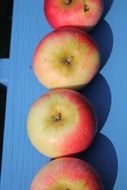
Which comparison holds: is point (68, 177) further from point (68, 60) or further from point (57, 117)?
point (68, 60)

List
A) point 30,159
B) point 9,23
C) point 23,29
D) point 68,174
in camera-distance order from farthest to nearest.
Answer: point 9,23, point 23,29, point 30,159, point 68,174

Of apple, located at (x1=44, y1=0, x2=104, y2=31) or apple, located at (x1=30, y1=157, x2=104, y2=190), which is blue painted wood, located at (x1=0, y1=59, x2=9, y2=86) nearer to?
apple, located at (x1=44, y1=0, x2=104, y2=31)

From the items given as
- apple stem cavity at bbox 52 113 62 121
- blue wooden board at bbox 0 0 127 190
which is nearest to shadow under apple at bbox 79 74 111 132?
blue wooden board at bbox 0 0 127 190

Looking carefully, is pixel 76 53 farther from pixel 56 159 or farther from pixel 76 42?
pixel 56 159

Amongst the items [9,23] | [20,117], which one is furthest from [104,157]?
[9,23]

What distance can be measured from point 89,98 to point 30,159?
177mm

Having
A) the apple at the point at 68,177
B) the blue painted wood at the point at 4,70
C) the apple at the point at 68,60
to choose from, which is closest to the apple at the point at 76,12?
the apple at the point at 68,60

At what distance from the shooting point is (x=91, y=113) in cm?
63

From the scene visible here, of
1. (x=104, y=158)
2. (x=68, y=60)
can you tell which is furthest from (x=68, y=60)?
(x=104, y=158)

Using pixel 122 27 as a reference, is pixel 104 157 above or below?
below

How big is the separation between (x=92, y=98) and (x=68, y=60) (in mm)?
103

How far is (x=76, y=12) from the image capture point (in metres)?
0.71

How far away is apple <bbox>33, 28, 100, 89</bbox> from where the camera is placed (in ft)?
2.16

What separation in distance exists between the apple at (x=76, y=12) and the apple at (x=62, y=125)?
0.17 meters
